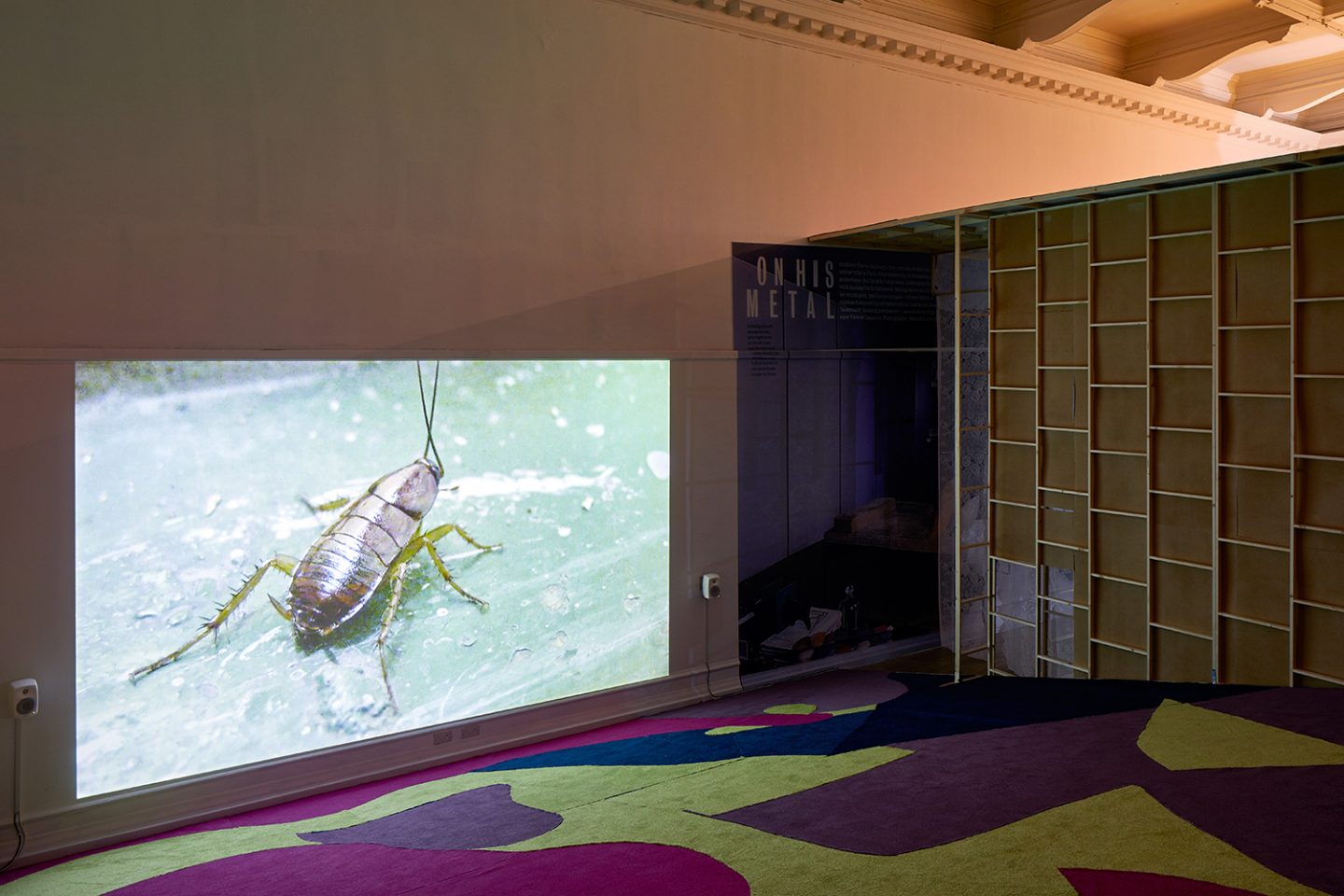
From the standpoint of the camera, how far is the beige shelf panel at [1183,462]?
7324mm

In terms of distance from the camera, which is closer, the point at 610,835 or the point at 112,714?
the point at 610,835

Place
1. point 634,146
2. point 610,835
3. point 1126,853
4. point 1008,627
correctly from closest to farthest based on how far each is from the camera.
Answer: point 1126,853, point 610,835, point 634,146, point 1008,627

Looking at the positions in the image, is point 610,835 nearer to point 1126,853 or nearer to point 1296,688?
point 1126,853

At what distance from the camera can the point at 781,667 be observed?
978cm

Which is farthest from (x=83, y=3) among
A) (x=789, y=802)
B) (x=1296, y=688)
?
(x=1296, y=688)

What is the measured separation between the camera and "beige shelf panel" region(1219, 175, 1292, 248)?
22.2 feet

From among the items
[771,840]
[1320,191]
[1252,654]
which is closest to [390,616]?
[771,840]

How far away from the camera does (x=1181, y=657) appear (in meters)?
7.56

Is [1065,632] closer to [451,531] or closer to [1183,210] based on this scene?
[1183,210]

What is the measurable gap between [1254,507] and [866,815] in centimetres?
379

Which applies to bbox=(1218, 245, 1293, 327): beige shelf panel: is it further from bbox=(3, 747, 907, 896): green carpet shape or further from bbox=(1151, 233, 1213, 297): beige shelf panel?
bbox=(3, 747, 907, 896): green carpet shape

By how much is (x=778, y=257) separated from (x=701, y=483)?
2209 mm

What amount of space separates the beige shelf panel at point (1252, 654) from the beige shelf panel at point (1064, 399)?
1.88m

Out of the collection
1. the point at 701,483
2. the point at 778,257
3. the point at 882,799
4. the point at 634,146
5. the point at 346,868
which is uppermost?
the point at 634,146
